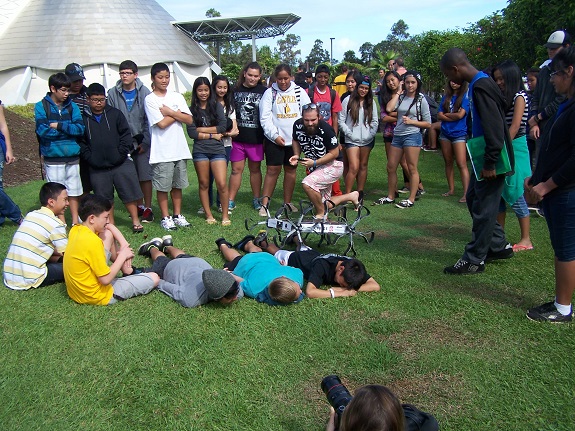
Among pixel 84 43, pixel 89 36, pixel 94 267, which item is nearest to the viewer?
pixel 94 267

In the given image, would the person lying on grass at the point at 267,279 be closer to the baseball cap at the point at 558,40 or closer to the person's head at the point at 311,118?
the person's head at the point at 311,118

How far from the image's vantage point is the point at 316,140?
22.9ft

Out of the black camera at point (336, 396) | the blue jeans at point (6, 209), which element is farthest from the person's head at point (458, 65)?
the blue jeans at point (6, 209)

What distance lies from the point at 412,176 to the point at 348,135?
4.05 feet

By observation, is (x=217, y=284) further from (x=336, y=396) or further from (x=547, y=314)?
(x=547, y=314)

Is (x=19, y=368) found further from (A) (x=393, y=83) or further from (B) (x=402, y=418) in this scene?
(A) (x=393, y=83)

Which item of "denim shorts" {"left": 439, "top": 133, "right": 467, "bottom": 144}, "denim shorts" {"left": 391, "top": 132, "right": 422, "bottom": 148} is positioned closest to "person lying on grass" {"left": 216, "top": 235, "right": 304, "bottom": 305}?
"denim shorts" {"left": 391, "top": 132, "right": 422, "bottom": 148}

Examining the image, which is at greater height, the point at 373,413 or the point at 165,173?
the point at 165,173

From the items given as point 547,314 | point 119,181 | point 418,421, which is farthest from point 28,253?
point 547,314

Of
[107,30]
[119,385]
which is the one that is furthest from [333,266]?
[107,30]

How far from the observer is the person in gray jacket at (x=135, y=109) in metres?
7.24

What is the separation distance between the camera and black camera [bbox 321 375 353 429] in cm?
246

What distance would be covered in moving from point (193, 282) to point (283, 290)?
2.96 ft

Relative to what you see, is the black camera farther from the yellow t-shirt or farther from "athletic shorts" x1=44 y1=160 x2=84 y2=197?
"athletic shorts" x1=44 y1=160 x2=84 y2=197
